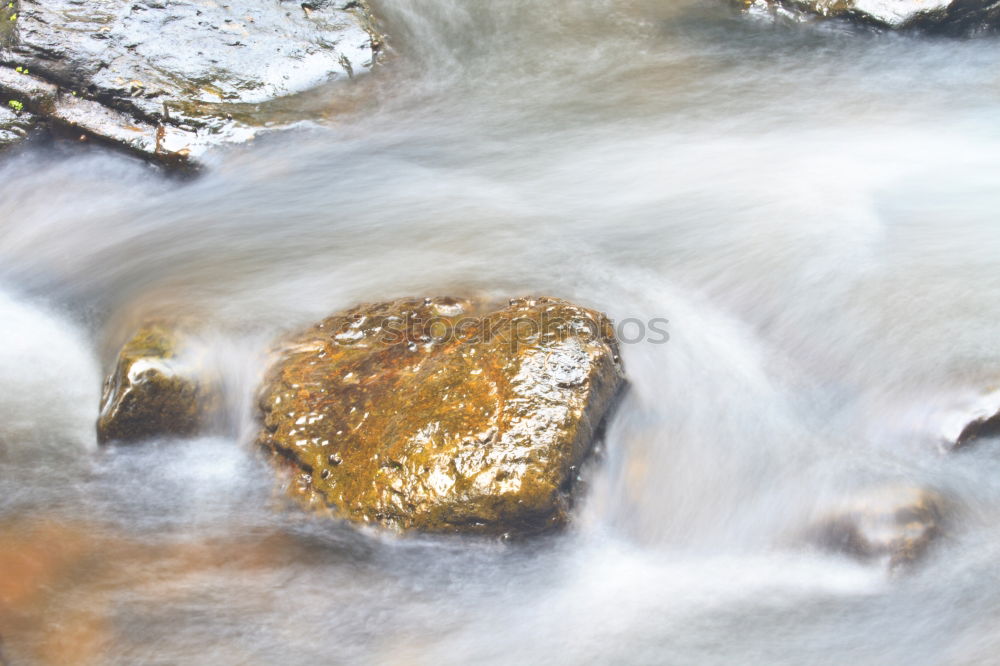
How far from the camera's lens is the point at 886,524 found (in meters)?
3.96

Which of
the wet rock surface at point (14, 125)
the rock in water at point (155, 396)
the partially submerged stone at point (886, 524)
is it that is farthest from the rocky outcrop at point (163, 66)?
the partially submerged stone at point (886, 524)

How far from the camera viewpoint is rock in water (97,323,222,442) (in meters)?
4.42

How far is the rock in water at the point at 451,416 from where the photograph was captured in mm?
3830

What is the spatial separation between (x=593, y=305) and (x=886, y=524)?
2223 mm

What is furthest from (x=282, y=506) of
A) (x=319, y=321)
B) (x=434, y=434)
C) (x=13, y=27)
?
(x=13, y=27)

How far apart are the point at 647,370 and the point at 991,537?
1.94 metres

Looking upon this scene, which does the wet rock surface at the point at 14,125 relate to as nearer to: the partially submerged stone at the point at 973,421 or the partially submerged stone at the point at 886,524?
the partially submerged stone at the point at 886,524

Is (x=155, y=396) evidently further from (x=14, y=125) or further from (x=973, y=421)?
(x=973, y=421)

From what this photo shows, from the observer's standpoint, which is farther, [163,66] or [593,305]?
[163,66]

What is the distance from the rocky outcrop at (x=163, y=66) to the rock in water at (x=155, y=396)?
251cm

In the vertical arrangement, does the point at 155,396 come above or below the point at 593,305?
below

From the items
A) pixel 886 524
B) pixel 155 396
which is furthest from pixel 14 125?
pixel 886 524

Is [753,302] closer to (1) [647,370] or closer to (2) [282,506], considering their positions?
(1) [647,370]

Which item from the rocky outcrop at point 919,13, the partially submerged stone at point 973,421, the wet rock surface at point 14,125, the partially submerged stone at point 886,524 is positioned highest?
the rocky outcrop at point 919,13
